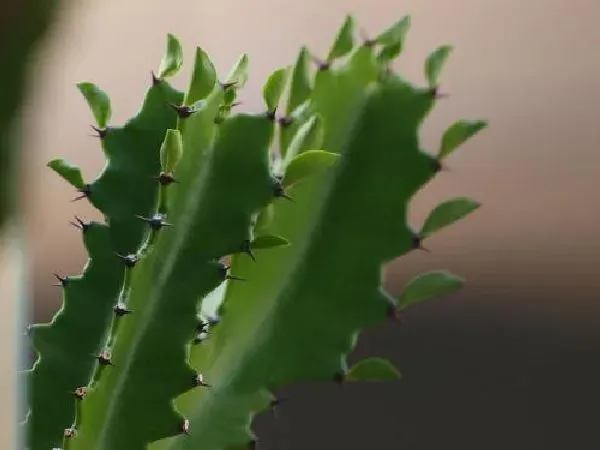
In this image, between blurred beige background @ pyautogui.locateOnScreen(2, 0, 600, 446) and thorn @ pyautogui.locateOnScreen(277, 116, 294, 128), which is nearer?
thorn @ pyautogui.locateOnScreen(277, 116, 294, 128)

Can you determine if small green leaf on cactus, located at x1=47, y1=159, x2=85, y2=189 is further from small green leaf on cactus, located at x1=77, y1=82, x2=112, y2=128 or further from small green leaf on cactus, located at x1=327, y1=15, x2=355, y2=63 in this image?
small green leaf on cactus, located at x1=327, y1=15, x2=355, y2=63

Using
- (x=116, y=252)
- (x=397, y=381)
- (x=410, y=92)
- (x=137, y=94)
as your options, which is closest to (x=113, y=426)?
(x=116, y=252)

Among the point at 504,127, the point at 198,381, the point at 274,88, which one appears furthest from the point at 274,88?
the point at 504,127

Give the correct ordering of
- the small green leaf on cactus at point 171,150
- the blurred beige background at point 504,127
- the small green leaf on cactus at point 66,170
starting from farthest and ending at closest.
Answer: the blurred beige background at point 504,127, the small green leaf on cactus at point 66,170, the small green leaf on cactus at point 171,150

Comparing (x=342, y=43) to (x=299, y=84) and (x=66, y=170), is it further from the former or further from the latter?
(x=66, y=170)

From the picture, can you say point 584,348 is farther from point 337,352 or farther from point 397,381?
point 337,352

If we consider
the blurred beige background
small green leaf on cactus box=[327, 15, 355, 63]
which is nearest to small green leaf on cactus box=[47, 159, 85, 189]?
small green leaf on cactus box=[327, 15, 355, 63]

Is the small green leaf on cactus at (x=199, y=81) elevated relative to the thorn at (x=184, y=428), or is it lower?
elevated

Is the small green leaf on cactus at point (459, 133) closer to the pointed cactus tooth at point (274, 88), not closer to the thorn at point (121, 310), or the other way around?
the pointed cactus tooth at point (274, 88)

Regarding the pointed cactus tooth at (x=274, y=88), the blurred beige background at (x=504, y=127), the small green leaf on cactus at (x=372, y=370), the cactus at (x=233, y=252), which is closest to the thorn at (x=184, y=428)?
the cactus at (x=233, y=252)
